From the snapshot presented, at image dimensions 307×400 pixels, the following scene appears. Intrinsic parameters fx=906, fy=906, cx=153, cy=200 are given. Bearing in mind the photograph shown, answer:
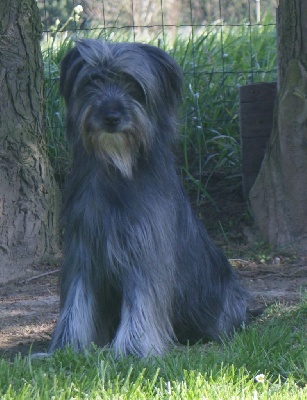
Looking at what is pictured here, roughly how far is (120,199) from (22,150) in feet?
6.99

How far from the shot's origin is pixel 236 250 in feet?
22.9

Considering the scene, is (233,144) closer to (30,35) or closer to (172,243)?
(30,35)

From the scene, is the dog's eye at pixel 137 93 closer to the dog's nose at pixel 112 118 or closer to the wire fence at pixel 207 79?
the dog's nose at pixel 112 118

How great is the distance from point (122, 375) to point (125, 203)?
877mm

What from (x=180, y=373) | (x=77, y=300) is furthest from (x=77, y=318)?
(x=180, y=373)

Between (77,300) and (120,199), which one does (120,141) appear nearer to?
(120,199)

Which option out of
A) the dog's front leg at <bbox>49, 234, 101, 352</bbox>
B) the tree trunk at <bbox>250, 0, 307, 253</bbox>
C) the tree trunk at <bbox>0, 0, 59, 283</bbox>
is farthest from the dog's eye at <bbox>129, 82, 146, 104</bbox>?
the tree trunk at <bbox>250, 0, 307, 253</bbox>

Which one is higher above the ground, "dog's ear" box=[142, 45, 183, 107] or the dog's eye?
"dog's ear" box=[142, 45, 183, 107]

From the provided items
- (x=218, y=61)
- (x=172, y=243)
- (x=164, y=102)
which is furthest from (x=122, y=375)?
(x=218, y=61)

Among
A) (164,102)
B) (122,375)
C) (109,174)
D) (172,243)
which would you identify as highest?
(164,102)

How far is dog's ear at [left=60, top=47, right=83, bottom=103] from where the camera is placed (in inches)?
173

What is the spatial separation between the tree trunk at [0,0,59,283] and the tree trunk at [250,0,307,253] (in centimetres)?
167

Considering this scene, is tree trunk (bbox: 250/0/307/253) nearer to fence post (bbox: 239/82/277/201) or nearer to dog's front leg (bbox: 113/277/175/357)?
fence post (bbox: 239/82/277/201)

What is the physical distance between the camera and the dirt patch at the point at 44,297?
5.03m
